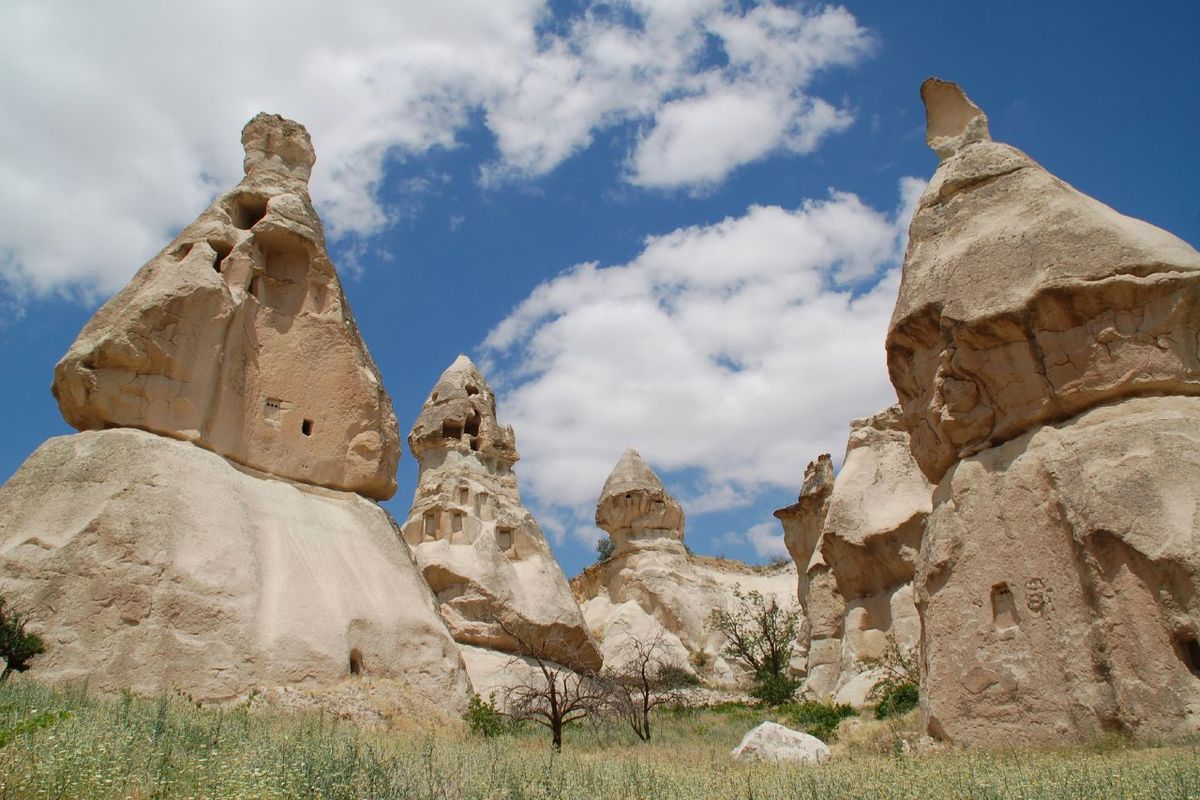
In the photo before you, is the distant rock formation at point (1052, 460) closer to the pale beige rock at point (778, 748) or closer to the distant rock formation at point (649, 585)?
the pale beige rock at point (778, 748)

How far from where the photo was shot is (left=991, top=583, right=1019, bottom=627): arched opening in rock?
824cm

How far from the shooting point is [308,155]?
17125mm

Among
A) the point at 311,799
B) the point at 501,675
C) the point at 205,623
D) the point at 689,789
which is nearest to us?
the point at 311,799

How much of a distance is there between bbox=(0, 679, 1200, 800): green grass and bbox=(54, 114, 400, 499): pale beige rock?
5.22 meters

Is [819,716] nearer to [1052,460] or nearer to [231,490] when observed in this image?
[1052,460]

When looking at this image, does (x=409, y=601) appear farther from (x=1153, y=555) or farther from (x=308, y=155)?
(x=1153, y=555)

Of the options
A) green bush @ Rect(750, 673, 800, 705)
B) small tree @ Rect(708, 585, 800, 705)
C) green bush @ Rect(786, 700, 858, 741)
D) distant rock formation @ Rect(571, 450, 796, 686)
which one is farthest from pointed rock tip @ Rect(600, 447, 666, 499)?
green bush @ Rect(786, 700, 858, 741)

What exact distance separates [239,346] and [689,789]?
36.7ft

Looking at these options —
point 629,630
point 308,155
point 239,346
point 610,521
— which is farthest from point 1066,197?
point 610,521

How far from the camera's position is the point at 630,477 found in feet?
112

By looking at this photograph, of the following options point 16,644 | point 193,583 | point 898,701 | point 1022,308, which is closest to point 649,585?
point 898,701

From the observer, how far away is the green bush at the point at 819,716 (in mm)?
12747

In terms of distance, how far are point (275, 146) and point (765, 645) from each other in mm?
20735

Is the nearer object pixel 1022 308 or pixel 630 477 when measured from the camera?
pixel 1022 308
